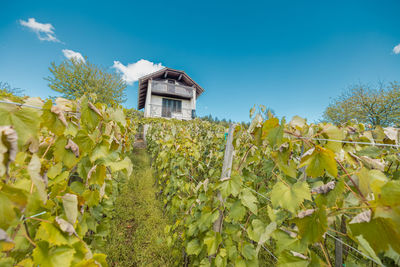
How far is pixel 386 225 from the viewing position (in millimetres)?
485

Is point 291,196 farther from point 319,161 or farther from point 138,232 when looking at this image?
point 138,232

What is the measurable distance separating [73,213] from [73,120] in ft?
1.92

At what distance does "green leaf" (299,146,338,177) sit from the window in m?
21.4

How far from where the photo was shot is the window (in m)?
21.6

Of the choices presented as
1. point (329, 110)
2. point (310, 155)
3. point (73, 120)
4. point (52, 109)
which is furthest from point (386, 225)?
point (329, 110)

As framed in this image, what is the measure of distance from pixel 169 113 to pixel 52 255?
21.6 m

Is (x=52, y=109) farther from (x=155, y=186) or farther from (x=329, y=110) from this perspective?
(x=329, y=110)

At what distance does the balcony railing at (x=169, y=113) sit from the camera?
67.1ft

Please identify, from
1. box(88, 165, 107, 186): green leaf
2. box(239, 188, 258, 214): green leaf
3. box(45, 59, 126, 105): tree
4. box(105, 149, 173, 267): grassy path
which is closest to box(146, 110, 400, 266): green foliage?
box(239, 188, 258, 214): green leaf

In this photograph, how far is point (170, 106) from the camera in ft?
72.1

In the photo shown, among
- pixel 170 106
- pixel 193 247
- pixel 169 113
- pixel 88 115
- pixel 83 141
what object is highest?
pixel 170 106

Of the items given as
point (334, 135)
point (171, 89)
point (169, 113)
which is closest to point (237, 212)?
point (334, 135)

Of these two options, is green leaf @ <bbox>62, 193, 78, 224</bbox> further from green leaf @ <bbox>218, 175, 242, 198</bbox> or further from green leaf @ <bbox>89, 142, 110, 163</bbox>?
green leaf @ <bbox>218, 175, 242, 198</bbox>

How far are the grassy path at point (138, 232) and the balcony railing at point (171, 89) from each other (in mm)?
17263
